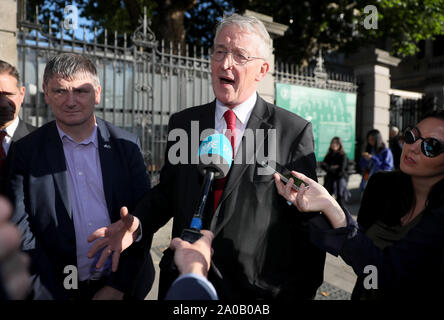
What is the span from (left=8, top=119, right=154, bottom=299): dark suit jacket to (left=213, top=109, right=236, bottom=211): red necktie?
56 cm

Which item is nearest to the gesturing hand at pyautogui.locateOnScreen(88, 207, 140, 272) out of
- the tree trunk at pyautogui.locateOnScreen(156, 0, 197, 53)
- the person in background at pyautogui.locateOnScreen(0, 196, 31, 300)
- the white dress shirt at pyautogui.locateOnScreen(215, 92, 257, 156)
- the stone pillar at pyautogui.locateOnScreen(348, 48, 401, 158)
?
the white dress shirt at pyautogui.locateOnScreen(215, 92, 257, 156)

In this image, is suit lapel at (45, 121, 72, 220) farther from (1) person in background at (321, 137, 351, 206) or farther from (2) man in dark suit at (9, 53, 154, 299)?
(1) person in background at (321, 137, 351, 206)

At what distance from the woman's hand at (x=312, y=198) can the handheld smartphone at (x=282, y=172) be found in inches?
0.6

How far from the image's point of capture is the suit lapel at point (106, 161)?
200 centimetres

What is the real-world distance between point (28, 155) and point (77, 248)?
1.96 feet

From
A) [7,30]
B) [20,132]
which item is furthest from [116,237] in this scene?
[7,30]

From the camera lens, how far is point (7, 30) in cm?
502

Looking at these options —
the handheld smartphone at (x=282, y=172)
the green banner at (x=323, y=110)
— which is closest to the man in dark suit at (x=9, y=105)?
the handheld smartphone at (x=282, y=172)

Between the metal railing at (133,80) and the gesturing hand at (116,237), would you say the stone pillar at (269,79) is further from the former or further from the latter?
the gesturing hand at (116,237)

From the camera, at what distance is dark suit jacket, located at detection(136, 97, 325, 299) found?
1.61 m

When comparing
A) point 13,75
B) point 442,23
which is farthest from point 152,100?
point 442,23

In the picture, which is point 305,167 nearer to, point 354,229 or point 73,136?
point 354,229

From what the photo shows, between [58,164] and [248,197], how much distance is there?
1.11 m

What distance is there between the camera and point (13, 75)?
2564mm
